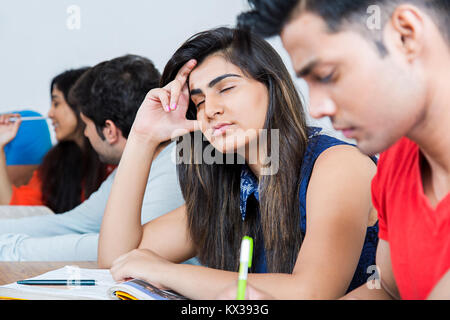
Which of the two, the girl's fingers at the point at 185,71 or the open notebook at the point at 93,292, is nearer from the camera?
the open notebook at the point at 93,292

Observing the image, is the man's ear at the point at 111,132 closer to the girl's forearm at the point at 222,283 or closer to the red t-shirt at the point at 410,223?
the girl's forearm at the point at 222,283

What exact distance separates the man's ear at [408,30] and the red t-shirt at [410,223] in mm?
174

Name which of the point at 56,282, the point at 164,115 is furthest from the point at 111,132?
the point at 56,282

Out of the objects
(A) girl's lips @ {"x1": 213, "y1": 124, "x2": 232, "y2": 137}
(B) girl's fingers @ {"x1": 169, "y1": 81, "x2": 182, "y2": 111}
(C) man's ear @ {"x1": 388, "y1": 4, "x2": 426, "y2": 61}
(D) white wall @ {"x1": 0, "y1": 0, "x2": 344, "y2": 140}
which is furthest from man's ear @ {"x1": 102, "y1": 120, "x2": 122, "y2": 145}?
(C) man's ear @ {"x1": 388, "y1": 4, "x2": 426, "y2": 61}

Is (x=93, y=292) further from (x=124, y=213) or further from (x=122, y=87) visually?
(x=122, y=87)

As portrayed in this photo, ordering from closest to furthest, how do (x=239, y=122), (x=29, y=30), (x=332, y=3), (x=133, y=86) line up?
(x=332, y=3)
(x=239, y=122)
(x=133, y=86)
(x=29, y=30)

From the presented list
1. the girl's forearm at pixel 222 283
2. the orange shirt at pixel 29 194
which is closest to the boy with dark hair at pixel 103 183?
the girl's forearm at pixel 222 283

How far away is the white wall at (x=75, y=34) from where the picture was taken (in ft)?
6.49

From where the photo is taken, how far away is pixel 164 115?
4.12 ft

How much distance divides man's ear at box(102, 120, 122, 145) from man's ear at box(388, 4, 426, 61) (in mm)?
1369

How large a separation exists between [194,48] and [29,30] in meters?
1.68
